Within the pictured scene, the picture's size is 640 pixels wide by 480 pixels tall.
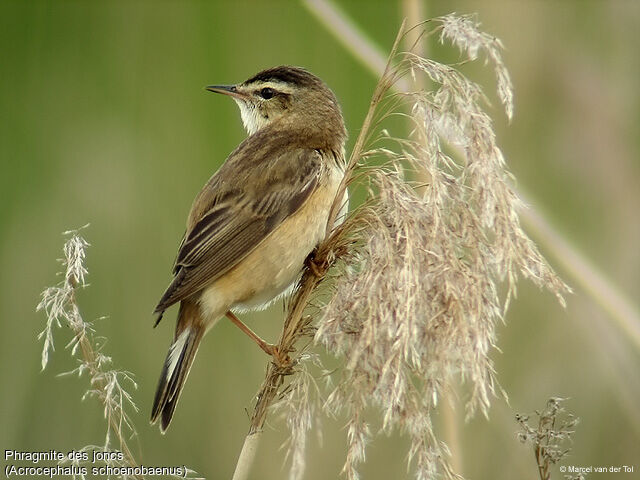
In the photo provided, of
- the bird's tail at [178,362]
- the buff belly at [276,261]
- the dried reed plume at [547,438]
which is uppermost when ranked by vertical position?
the buff belly at [276,261]

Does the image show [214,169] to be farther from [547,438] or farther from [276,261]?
[547,438]

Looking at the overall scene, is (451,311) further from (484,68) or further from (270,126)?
(484,68)

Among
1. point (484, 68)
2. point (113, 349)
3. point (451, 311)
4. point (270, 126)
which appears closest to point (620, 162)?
point (484, 68)

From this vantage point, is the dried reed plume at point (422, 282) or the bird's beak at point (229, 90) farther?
the bird's beak at point (229, 90)

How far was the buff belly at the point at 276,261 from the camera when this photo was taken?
378 cm

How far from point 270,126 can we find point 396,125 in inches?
34.1

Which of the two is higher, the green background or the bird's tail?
the green background

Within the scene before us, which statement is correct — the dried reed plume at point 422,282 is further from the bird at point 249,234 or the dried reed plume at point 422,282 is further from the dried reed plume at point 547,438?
the bird at point 249,234

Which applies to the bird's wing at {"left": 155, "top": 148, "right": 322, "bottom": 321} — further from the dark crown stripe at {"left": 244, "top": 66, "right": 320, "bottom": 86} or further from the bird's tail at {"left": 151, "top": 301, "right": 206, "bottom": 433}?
the dark crown stripe at {"left": 244, "top": 66, "right": 320, "bottom": 86}

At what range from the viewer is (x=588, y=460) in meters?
4.45

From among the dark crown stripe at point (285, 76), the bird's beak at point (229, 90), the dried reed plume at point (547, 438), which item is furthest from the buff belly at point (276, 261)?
the dried reed plume at point (547, 438)

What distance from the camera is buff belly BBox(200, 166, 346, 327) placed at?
378 centimetres

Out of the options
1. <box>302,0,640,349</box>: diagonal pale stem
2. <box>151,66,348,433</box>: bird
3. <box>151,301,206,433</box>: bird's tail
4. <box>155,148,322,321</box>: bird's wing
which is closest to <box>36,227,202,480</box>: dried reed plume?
<box>151,301,206,433</box>: bird's tail

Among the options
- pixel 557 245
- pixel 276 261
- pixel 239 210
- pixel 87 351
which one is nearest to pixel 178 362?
pixel 276 261
